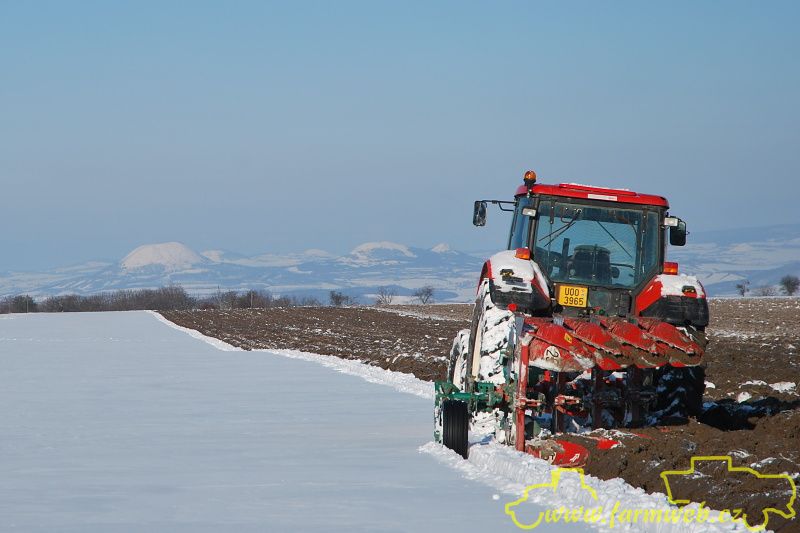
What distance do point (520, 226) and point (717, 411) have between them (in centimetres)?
254

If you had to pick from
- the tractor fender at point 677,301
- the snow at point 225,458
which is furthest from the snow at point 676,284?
the snow at point 225,458

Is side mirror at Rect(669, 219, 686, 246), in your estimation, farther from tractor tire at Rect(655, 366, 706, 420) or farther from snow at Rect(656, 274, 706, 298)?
tractor tire at Rect(655, 366, 706, 420)

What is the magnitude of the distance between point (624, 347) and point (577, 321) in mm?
501

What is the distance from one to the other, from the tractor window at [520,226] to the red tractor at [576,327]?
0.02 metres

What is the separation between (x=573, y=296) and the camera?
10.5 m

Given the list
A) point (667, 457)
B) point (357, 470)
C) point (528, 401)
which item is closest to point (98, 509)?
point (357, 470)

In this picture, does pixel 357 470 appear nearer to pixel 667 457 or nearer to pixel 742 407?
pixel 667 457

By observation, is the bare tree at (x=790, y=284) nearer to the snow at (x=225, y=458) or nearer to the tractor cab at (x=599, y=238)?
the snow at (x=225, y=458)

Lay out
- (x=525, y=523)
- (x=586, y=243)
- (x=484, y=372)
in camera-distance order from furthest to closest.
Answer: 1. (x=586, y=243)
2. (x=484, y=372)
3. (x=525, y=523)

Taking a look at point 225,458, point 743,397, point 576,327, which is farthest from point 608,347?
point 743,397

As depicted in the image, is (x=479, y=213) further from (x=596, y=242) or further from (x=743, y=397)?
(x=743, y=397)

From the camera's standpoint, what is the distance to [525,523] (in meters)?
6.89

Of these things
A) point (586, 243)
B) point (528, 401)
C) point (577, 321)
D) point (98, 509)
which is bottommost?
point (98, 509)
